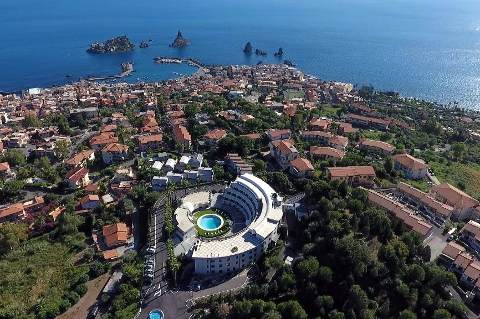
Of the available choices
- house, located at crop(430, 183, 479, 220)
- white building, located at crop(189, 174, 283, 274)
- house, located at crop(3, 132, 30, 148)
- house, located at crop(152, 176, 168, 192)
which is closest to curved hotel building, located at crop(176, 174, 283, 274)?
white building, located at crop(189, 174, 283, 274)

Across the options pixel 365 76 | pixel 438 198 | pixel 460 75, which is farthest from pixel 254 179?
pixel 460 75

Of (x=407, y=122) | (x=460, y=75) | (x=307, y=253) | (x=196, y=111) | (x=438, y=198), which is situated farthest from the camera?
(x=460, y=75)

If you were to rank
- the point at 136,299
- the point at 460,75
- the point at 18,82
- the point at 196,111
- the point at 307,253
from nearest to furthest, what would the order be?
the point at 136,299 < the point at 307,253 < the point at 196,111 < the point at 18,82 < the point at 460,75

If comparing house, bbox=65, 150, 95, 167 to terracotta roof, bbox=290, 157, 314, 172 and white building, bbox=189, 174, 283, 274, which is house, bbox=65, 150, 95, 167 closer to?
white building, bbox=189, 174, 283, 274

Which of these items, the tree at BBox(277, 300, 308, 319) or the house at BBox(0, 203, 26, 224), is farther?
the house at BBox(0, 203, 26, 224)

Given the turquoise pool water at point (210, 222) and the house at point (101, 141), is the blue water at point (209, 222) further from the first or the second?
the house at point (101, 141)

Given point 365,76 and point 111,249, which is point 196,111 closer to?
point 111,249
